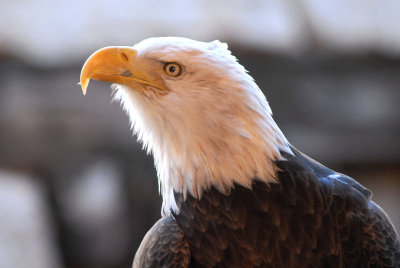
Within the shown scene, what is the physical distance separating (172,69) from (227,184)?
42 centimetres

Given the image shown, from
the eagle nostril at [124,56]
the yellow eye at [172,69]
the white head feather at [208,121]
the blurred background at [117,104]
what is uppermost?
the eagle nostril at [124,56]

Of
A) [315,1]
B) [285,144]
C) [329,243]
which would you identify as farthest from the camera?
[315,1]

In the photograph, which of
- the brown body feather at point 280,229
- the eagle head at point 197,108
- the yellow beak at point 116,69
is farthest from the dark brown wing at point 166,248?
the yellow beak at point 116,69

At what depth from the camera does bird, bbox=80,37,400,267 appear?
6.89 ft

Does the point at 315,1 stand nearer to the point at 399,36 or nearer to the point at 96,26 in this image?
the point at 399,36

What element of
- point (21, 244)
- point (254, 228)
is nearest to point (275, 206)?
point (254, 228)

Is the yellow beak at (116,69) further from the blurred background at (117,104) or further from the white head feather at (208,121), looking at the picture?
the blurred background at (117,104)

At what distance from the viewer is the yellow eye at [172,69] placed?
2.16 metres

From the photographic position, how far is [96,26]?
5.08 meters

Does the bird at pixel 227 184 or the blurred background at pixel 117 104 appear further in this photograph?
the blurred background at pixel 117 104

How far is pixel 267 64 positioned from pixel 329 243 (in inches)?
124

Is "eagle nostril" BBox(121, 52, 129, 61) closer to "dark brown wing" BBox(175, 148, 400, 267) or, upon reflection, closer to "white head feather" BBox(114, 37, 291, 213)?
"white head feather" BBox(114, 37, 291, 213)

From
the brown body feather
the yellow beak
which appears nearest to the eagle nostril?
the yellow beak

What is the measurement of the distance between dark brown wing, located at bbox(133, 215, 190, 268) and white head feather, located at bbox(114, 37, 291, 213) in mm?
131
